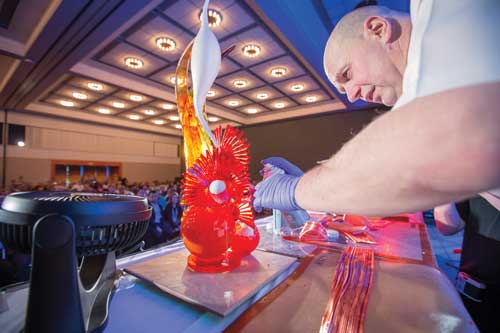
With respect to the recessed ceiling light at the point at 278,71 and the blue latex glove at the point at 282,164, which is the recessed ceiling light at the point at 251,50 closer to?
the recessed ceiling light at the point at 278,71

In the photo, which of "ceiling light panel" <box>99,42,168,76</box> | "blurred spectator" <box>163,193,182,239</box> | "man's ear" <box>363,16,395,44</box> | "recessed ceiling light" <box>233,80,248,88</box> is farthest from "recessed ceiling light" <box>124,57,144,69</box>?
"man's ear" <box>363,16,395,44</box>

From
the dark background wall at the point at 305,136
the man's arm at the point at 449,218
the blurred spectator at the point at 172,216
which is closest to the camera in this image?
the man's arm at the point at 449,218

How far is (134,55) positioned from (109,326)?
472 cm

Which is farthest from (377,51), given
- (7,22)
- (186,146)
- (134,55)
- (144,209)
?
(7,22)

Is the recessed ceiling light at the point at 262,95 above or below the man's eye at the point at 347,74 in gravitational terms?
above

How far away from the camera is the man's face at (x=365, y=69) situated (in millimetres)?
675

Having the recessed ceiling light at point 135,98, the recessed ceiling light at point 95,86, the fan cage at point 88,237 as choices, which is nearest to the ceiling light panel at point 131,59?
the recessed ceiling light at point 95,86

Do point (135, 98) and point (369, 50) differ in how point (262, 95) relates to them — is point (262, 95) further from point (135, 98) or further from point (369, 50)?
point (369, 50)

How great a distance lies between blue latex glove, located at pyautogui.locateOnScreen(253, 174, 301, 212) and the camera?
496 mm

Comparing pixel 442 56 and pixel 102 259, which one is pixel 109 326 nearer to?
pixel 102 259

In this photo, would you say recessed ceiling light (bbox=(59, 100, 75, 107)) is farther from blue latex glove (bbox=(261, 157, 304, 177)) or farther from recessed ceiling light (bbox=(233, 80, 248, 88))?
blue latex glove (bbox=(261, 157, 304, 177))

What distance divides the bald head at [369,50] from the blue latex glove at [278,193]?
438 mm

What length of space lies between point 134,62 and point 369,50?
4.79 m

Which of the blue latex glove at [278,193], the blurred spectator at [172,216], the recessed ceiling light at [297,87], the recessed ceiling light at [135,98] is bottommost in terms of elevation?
the blurred spectator at [172,216]
